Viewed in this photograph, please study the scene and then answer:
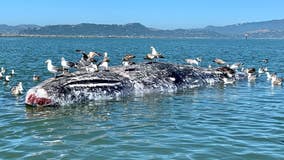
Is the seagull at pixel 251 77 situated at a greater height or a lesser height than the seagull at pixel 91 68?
lesser

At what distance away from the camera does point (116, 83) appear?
68.1 ft

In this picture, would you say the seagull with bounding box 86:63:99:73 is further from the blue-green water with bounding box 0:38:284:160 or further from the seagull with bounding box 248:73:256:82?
the seagull with bounding box 248:73:256:82

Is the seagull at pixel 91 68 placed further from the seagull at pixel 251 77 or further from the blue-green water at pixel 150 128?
A: the seagull at pixel 251 77

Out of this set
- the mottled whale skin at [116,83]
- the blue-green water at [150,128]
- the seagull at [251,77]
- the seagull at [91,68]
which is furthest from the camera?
the seagull at [251,77]

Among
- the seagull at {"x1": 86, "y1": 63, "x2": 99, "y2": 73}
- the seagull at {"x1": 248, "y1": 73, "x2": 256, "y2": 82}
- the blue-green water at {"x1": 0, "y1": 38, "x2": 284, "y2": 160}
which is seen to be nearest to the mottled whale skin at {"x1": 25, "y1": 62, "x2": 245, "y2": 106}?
the blue-green water at {"x1": 0, "y1": 38, "x2": 284, "y2": 160}

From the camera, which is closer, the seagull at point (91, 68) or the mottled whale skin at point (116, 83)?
the mottled whale skin at point (116, 83)

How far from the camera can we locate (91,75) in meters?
20.3

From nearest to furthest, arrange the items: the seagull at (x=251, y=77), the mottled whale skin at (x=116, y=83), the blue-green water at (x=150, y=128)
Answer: the blue-green water at (x=150, y=128) → the mottled whale skin at (x=116, y=83) → the seagull at (x=251, y=77)

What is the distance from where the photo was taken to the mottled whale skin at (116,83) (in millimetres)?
18406

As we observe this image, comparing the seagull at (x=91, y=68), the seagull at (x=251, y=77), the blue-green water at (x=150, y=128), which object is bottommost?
the seagull at (x=251, y=77)

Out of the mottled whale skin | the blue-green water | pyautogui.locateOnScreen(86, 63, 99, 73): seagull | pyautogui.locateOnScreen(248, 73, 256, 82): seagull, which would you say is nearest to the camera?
the blue-green water

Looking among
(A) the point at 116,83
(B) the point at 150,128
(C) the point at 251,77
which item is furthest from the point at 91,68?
(C) the point at 251,77

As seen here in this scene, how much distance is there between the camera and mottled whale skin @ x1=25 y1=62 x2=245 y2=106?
18406mm

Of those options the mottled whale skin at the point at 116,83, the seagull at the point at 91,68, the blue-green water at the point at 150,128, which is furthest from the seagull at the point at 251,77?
the seagull at the point at 91,68
